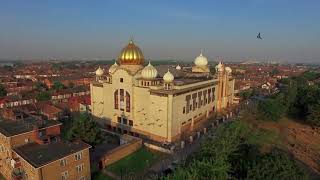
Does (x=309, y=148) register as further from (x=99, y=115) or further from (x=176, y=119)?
(x=99, y=115)


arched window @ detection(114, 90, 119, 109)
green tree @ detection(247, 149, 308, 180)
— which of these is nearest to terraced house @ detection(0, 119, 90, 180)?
arched window @ detection(114, 90, 119, 109)

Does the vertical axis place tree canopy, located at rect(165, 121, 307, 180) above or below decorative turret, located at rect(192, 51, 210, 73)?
below

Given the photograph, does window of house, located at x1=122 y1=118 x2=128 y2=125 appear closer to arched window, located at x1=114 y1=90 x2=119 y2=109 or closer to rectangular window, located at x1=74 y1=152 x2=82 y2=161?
arched window, located at x1=114 y1=90 x2=119 y2=109

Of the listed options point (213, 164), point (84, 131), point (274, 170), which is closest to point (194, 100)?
point (84, 131)

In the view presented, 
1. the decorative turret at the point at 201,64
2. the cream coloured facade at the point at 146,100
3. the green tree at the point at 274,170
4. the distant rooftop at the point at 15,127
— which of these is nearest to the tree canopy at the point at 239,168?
the green tree at the point at 274,170

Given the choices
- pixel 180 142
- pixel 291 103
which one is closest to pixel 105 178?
pixel 180 142

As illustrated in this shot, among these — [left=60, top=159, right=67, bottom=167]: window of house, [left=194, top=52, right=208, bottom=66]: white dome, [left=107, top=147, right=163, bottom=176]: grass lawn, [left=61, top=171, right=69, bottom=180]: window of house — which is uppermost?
[left=194, top=52, right=208, bottom=66]: white dome
